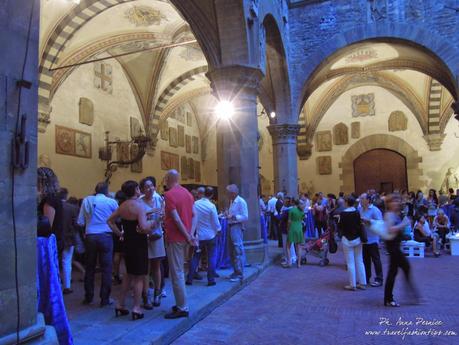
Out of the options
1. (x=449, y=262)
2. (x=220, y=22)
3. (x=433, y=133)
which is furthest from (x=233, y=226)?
(x=433, y=133)

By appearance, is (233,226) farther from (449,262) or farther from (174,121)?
(174,121)

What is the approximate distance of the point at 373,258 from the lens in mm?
6414

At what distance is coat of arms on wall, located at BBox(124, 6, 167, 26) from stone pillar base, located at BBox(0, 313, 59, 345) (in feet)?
39.4

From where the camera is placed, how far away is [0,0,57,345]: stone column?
2.55 metres

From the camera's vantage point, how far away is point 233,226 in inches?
248

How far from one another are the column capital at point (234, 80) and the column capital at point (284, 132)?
5.55 metres

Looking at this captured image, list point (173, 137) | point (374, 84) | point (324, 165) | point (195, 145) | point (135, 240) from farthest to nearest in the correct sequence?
1. point (195, 145)
2. point (324, 165)
3. point (374, 84)
4. point (173, 137)
5. point (135, 240)

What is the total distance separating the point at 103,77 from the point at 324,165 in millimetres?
11965

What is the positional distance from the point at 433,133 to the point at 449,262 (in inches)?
525

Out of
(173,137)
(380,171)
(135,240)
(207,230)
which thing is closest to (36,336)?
(135,240)

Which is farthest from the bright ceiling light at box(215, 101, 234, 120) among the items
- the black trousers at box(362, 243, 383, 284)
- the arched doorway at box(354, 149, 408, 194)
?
the arched doorway at box(354, 149, 408, 194)

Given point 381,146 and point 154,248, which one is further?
point 381,146

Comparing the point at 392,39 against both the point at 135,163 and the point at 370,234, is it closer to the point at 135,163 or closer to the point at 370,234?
the point at 370,234

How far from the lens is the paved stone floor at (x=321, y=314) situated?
4000 millimetres
